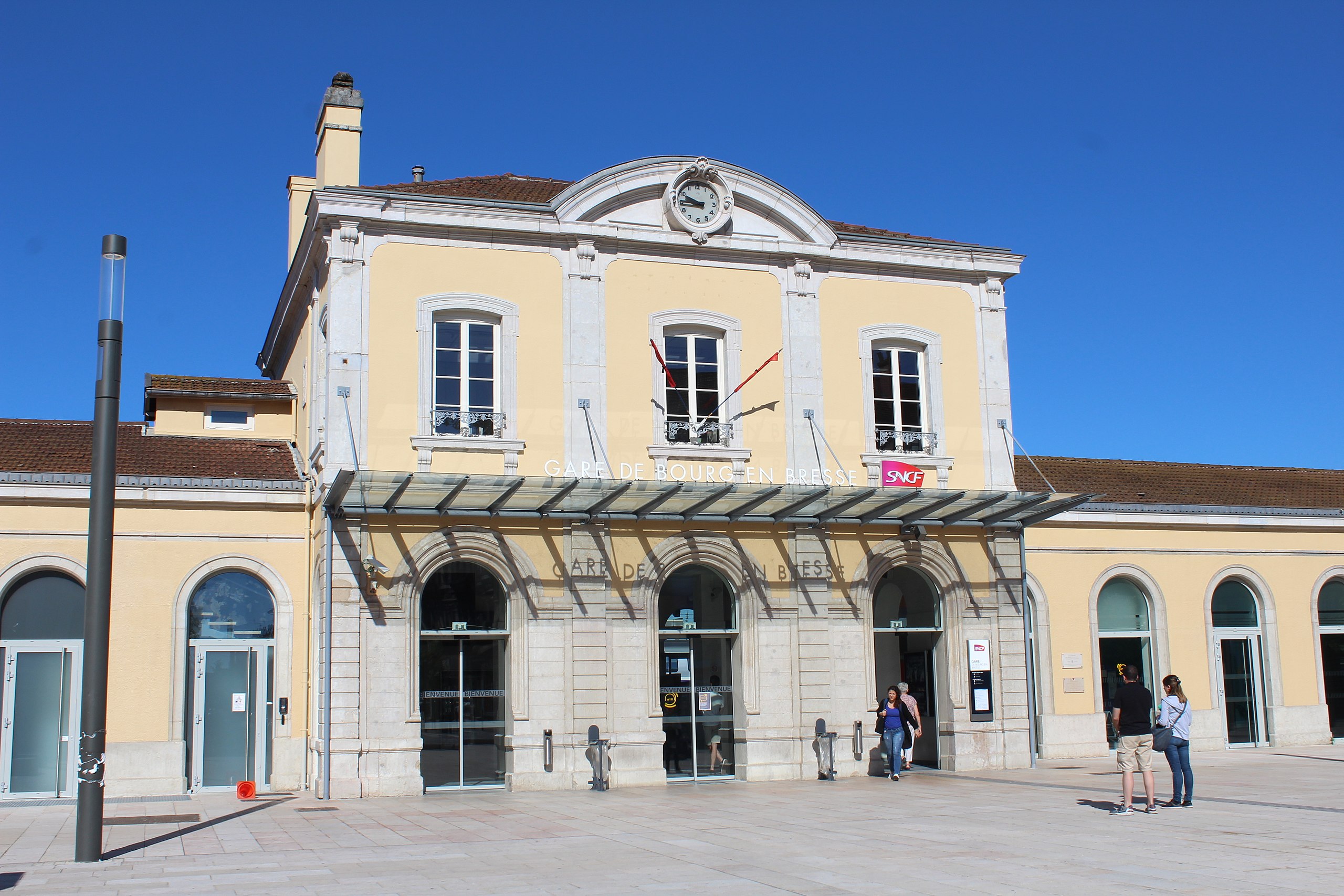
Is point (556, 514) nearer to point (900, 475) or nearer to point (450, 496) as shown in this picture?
point (450, 496)

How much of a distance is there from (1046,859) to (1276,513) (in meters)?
15.9

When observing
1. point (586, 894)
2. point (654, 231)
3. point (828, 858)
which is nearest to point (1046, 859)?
point (828, 858)

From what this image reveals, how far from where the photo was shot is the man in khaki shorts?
13914 millimetres

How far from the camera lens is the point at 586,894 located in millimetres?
9391

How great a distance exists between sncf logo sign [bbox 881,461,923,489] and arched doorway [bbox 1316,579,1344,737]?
1019 cm

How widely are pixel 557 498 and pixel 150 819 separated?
613 centimetres

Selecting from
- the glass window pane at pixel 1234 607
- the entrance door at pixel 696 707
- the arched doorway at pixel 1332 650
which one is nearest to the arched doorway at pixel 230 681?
the entrance door at pixel 696 707

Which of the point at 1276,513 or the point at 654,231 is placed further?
the point at 1276,513

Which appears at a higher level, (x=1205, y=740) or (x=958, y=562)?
(x=958, y=562)

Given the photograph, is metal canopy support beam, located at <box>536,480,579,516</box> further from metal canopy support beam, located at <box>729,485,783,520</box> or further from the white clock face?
the white clock face

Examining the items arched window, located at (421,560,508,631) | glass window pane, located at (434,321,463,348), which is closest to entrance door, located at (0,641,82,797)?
arched window, located at (421,560,508,631)

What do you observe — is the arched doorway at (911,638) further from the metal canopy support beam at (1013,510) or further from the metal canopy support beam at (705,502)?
the metal canopy support beam at (705,502)

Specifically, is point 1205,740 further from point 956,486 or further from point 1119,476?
point 956,486

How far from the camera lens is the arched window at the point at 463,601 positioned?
17.3 m
